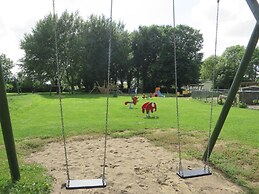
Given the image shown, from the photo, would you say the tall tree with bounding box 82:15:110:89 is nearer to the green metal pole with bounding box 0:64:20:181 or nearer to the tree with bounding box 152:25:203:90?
the tree with bounding box 152:25:203:90

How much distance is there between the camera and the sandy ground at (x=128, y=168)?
426 cm

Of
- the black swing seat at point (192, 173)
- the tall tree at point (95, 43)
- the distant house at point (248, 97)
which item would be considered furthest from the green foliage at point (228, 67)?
the black swing seat at point (192, 173)

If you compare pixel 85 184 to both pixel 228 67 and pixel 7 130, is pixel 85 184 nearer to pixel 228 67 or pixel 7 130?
pixel 7 130

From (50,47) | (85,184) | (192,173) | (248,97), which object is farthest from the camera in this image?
(50,47)

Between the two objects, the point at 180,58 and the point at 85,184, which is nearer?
the point at 85,184

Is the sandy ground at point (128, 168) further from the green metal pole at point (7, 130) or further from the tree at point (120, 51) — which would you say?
the tree at point (120, 51)

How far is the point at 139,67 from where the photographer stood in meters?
49.0

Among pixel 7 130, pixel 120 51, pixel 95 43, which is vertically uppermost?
pixel 95 43

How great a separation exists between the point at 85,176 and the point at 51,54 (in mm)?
34977

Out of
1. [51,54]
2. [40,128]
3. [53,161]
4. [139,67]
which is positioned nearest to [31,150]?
[53,161]

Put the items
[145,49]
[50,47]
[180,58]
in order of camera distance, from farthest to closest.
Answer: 1. [145,49]
2. [180,58]
3. [50,47]

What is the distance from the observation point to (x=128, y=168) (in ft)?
16.6

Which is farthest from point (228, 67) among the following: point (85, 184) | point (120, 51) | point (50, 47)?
point (85, 184)

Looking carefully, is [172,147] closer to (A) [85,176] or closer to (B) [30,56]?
(A) [85,176]
